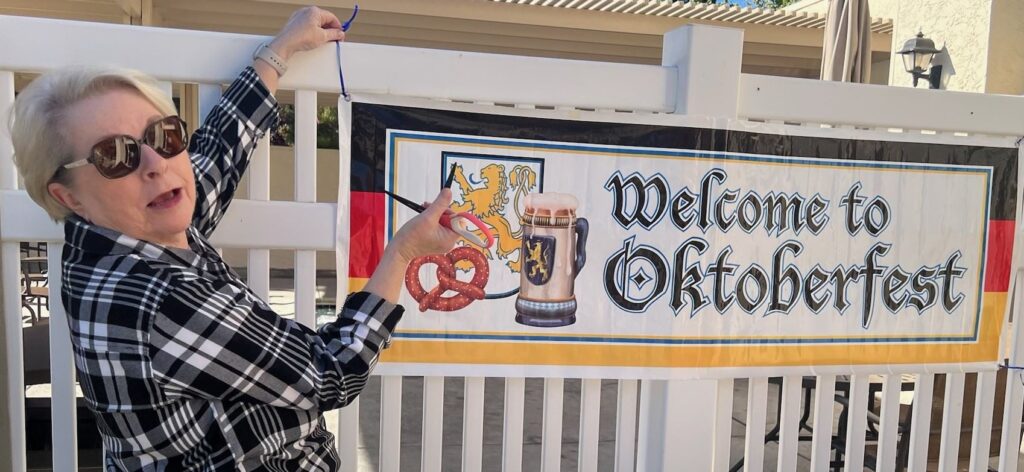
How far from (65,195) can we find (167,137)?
21 cm

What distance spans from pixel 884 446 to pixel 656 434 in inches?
33.0

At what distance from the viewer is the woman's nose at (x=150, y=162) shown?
1366 mm

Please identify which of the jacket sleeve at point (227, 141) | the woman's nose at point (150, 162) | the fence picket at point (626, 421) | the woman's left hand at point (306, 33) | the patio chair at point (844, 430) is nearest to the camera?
the woman's nose at point (150, 162)

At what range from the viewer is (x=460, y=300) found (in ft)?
6.49

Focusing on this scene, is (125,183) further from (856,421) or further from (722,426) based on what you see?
(856,421)

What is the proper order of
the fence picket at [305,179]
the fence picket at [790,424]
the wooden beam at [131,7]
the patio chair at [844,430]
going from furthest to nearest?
1. the wooden beam at [131,7]
2. the patio chair at [844,430]
3. the fence picket at [790,424]
4. the fence picket at [305,179]

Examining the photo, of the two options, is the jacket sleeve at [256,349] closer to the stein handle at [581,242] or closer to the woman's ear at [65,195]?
the woman's ear at [65,195]

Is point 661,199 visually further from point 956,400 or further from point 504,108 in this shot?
point 956,400

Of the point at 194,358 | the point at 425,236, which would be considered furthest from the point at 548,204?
the point at 194,358

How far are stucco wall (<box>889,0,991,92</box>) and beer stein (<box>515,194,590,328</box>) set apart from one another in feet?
18.4

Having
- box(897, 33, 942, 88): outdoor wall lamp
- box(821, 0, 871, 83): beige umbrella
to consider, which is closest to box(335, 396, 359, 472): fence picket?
box(821, 0, 871, 83): beige umbrella

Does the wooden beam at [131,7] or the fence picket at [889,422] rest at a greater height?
the wooden beam at [131,7]

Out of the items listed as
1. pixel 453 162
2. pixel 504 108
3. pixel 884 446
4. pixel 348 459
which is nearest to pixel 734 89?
pixel 504 108

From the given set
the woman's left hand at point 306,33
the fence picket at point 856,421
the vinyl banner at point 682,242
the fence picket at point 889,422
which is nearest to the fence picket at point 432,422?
the vinyl banner at point 682,242
